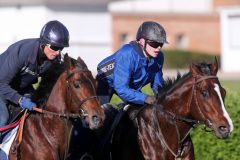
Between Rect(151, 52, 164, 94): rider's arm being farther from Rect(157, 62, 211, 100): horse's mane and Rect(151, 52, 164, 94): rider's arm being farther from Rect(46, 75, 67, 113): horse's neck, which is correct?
Rect(46, 75, 67, 113): horse's neck

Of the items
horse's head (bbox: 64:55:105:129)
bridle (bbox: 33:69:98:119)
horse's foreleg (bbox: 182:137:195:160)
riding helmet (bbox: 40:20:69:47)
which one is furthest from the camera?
horse's foreleg (bbox: 182:137:195:160)

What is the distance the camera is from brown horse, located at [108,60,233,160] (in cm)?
838

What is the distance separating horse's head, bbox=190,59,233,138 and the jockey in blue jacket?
1.82 feet

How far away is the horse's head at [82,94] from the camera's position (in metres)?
7.83

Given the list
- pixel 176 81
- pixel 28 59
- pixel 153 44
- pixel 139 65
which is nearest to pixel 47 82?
pixel 28 59

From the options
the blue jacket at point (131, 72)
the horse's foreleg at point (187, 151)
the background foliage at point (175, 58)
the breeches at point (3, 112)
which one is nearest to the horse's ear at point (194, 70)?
the blue jacket at point (131, 72)

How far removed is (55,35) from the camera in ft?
27.2

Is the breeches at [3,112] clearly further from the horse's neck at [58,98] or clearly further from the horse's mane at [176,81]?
the horse's mane at [176,81]

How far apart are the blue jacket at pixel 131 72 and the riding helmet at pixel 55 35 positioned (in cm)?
93

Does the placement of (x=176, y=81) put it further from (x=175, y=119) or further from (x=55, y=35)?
(x=55, y=35)

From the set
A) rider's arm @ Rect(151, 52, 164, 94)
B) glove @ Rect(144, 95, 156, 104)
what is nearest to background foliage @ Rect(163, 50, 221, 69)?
rider's arm @ Rect(151, 52, 164, 94)

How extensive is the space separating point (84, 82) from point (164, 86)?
4.19ft

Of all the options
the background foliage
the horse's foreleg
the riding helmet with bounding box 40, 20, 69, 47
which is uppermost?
the riding helmet with bounding box 40, 20, 69, 47

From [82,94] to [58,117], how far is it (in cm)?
52
